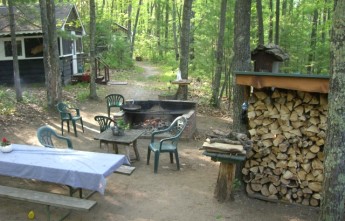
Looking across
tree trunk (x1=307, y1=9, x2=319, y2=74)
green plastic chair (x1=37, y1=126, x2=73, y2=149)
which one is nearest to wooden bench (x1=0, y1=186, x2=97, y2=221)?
green plastic chair (x1=37, y1=126, x2=73, y2=149)

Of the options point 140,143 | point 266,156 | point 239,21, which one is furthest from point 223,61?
point 266,156

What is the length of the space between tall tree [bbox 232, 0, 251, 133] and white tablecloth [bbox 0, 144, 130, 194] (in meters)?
2.27

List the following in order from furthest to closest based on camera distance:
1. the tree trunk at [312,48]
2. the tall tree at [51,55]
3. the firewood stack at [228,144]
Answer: the tree trunk at [312,48]
the tall tree at [51,55]
the firewood stack at [228,144]

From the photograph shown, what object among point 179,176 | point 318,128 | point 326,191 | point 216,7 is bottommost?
point 179,176

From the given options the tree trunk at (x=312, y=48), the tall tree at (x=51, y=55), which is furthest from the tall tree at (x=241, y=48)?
the tree trunk at (x=312, y=48)

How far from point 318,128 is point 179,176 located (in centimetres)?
278

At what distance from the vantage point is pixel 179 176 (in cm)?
673

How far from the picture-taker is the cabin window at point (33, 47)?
55.2 feet

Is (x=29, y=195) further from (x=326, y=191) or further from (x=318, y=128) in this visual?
(x=318, y=128)

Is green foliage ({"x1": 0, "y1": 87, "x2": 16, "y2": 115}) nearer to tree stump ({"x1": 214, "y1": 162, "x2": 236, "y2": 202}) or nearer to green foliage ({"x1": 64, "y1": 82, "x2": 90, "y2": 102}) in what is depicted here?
green foliage ({"x1": 64, "y1": 82, "x2": 90, "y2": 102})

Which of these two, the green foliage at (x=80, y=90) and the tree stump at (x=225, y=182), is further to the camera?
the green foliage at (x=80, y=90)

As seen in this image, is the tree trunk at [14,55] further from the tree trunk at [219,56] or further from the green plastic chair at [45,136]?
the tree trunk at [219,56]

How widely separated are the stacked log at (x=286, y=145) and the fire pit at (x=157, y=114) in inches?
136

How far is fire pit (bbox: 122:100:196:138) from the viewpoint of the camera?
9531 millimetres
